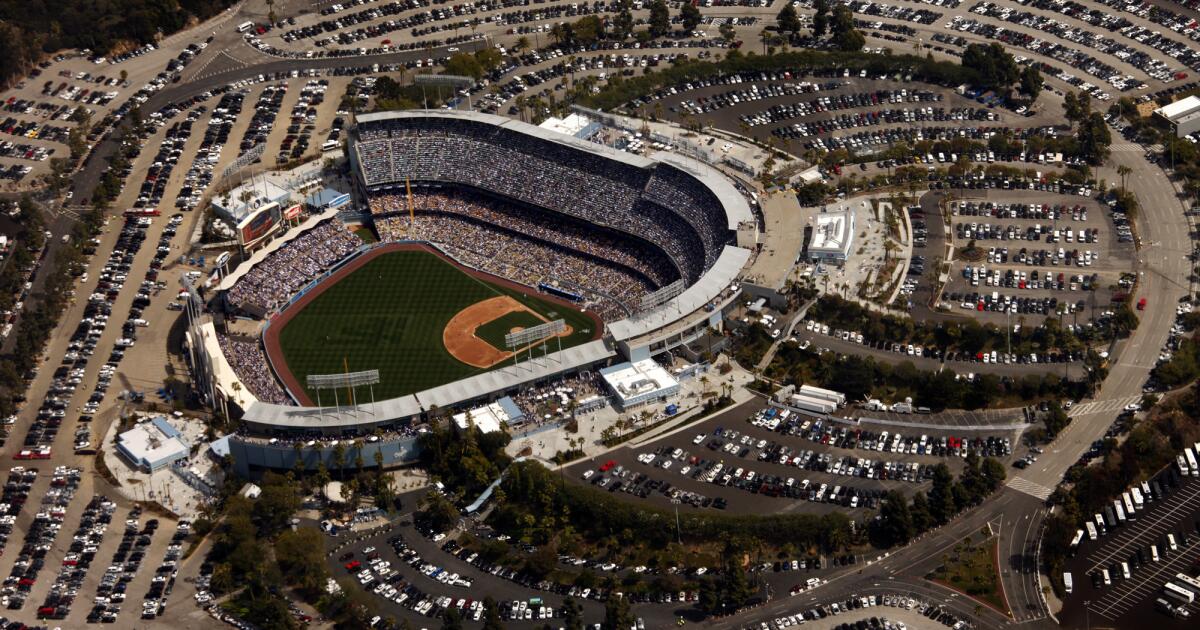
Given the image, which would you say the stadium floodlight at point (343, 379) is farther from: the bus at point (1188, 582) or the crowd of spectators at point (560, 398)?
the bus at point (1188, 582)

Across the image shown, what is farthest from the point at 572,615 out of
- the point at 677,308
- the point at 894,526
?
the point at 677,308

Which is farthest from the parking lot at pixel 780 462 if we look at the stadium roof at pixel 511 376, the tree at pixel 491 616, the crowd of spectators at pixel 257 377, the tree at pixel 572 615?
the crowd of spectators at pixel 257 377

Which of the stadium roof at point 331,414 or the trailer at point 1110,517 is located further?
the stadium roof at point 331,414

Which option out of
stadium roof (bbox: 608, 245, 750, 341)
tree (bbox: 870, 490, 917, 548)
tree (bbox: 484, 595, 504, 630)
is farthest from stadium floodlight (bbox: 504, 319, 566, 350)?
tree (bbox: 870, 490, 917, 548)

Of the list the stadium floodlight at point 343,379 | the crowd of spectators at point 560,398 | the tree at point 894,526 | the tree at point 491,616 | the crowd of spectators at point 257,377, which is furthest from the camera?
the crowd of spectators at point 257,377

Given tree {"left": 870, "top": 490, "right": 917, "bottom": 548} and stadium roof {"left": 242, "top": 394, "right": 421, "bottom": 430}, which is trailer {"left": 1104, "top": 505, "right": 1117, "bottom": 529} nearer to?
tree {"left": 870, "top": 490, "right": 917, "bottom": 548}

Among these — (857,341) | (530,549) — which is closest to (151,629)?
(530,549)

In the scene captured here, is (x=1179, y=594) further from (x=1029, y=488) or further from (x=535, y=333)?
(x=535, y=333)
